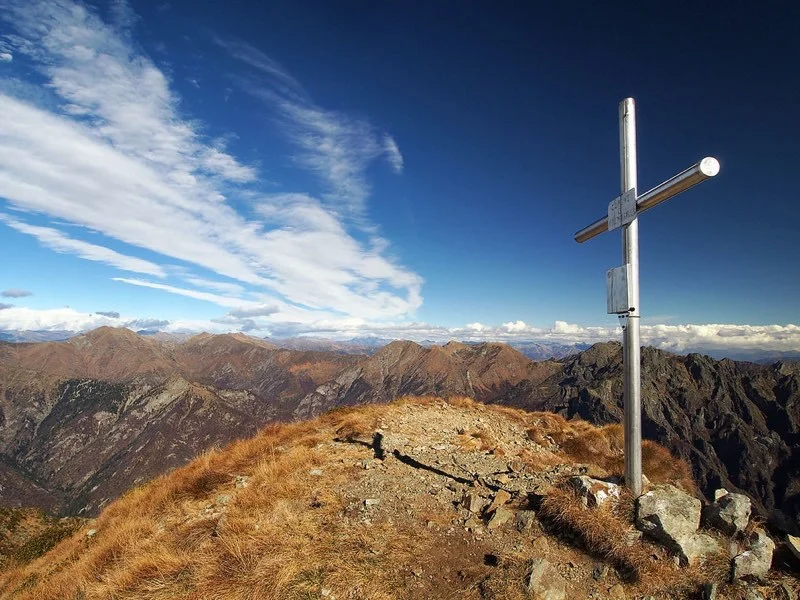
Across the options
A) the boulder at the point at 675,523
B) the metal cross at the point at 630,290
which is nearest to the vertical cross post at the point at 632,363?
the metal cross at the point at 630,290

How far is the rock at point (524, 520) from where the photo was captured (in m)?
8.19

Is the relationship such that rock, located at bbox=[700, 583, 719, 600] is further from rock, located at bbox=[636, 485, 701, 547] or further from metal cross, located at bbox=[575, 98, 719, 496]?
metal cross, located at bbox=[575, 98, 719, 496]

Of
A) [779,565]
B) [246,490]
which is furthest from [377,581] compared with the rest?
[779,565]

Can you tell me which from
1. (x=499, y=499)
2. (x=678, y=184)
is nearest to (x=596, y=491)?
(x=499, y=499)

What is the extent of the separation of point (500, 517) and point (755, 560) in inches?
163

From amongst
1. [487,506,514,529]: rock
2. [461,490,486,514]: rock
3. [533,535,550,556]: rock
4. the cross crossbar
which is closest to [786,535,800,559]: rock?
[533,535,550,556]: rock

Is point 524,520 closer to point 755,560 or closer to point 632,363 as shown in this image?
point 755,560

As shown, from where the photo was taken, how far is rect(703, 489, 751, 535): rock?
707 cm

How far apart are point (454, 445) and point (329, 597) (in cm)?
851

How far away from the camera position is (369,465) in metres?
12.5

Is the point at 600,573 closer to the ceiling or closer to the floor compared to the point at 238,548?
closer to the ceiling

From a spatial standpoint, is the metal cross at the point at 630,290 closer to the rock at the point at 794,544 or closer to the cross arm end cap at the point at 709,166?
the cross arm end cap at the point at 709,166

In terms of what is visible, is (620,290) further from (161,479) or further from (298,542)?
(161,479)

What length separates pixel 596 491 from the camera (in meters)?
8.03
